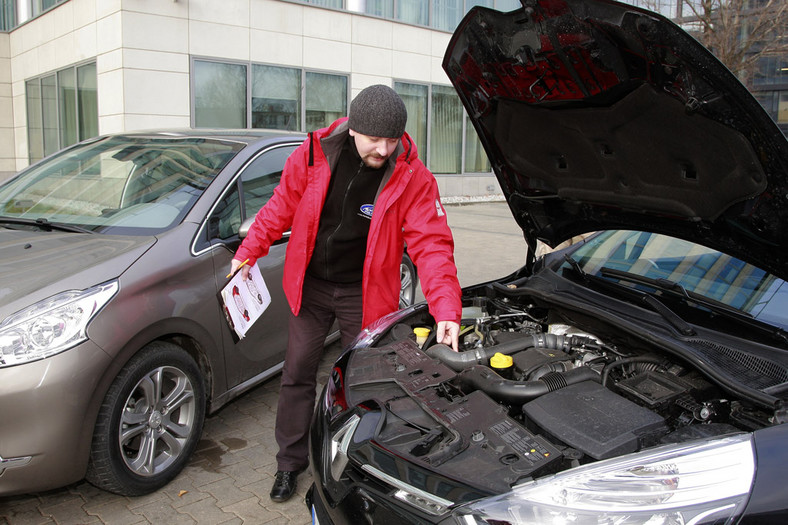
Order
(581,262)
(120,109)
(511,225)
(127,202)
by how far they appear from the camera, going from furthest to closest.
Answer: (511,225), (120,109), (127,202), (581,262)

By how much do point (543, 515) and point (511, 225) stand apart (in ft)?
37.2

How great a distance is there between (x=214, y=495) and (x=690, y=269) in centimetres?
254

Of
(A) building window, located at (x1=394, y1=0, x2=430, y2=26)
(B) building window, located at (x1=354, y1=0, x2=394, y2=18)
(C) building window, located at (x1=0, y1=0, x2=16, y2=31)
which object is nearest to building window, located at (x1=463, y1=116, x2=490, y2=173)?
(A) building window, located at (x1=394, y1=0, x2=430, y2=26)

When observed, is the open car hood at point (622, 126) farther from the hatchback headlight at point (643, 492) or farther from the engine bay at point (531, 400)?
the hatchback headlight at point (643, 492)

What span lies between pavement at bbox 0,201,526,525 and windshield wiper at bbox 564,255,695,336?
1.77 meters

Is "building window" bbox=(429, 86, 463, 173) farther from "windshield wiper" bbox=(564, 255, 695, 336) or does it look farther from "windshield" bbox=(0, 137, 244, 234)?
"windshield wiper" bbox=(564, 255, 695, 336)

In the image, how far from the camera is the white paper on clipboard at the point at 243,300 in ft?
10.2

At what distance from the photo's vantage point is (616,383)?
2.31 meters

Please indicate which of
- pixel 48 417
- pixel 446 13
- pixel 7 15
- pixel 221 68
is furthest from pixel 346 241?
pixel 7 15

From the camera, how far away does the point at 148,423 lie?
2.94 metres

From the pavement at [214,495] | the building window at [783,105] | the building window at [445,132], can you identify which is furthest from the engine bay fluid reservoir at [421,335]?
the building window at [783,105]

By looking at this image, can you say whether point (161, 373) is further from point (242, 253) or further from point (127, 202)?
point (127, 202)

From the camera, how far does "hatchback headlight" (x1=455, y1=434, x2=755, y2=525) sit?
1520mm

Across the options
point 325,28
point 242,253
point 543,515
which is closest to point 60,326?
point 242,253
